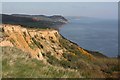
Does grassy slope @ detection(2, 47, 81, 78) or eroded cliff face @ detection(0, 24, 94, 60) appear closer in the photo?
grassy slope @ detection(2, 47, 81, 78)

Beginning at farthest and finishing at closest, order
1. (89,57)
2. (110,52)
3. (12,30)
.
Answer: (110,52) < (89,57) < (12,30)

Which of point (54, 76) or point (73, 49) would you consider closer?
point (54, 76)

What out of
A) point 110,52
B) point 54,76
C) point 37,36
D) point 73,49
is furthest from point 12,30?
point 54,76

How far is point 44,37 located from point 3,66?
57.2m

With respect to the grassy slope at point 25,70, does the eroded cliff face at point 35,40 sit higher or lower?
lower

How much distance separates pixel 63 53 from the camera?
6250 cm

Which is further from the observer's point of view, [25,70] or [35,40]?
[35,40]

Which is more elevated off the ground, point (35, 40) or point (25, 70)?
point (25, 70)

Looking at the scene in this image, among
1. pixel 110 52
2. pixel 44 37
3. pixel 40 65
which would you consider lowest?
pixel 110 52

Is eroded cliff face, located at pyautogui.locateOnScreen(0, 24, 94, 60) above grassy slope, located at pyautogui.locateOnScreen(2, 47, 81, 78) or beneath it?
beneath

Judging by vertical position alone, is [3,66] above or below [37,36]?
above

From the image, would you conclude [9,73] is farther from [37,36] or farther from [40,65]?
[37,36]

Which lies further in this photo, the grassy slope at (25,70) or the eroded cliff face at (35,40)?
the eroded cliff face at (35,40)

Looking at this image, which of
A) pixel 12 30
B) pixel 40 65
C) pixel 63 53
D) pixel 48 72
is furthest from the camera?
pixel 63 53
